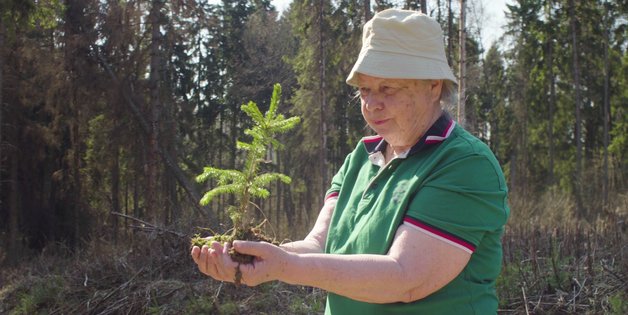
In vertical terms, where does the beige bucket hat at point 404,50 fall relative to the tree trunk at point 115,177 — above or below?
above

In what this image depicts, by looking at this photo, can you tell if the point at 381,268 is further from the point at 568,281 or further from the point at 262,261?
the point at 568,281

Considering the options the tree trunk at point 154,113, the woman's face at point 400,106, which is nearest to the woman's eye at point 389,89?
the woman's face at point 400,106

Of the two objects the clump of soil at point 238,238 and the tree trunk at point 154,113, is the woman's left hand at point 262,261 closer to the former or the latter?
the clump of soil at point 238,238

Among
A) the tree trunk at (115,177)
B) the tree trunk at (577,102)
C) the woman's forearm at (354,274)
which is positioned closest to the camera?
the woman's forearm at (354,274)

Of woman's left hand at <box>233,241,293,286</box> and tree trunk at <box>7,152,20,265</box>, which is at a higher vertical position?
woman's left hand at <box>233,241,293,286</box>

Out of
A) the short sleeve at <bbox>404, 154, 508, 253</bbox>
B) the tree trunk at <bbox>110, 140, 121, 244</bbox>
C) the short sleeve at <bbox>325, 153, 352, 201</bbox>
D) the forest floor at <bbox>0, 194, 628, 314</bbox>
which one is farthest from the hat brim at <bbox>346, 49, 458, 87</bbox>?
the tree trunk at <bbox>110, 140, 121, 244</bbox>

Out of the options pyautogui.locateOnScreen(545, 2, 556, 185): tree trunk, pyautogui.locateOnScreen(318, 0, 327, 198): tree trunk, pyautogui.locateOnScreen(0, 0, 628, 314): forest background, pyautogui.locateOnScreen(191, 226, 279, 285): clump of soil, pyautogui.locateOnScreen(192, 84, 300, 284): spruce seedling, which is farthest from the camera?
pyautogui.locateOnScreen(545, 2, 556, 185): tree trunk

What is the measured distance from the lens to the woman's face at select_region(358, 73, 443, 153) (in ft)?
6.99

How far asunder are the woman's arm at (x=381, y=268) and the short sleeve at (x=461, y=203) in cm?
4

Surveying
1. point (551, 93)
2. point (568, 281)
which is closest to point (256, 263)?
point (568, 281)

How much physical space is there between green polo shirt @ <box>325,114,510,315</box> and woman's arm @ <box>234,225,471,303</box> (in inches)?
1.8

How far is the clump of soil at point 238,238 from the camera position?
196 cm

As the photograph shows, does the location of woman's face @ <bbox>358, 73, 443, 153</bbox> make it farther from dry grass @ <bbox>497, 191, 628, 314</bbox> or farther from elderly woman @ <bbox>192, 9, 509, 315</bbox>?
dry grass @ <bbox>497, 191, 628, 314</bbox>

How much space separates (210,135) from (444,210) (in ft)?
85.6
